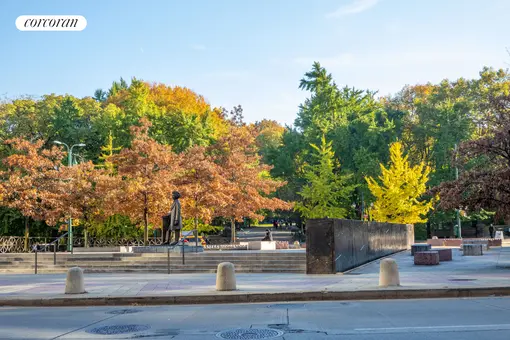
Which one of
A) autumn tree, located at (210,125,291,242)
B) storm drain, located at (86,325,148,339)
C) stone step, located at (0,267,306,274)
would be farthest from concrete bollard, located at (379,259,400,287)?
autumn tree, located at (210,125,291,242)

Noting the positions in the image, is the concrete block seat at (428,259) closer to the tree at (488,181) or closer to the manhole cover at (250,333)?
the tree at (488,181)

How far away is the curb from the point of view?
13539mm

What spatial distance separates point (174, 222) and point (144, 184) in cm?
737

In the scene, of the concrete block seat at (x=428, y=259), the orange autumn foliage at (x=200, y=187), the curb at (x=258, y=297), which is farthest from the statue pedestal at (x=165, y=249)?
the curb at (x=258, y=297)

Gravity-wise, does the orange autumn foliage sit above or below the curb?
above

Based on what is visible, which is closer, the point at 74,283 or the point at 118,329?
the point at 118,329

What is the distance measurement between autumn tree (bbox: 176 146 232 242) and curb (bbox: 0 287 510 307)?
23.7 meters

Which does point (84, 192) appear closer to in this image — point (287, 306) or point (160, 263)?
point (160, 263)

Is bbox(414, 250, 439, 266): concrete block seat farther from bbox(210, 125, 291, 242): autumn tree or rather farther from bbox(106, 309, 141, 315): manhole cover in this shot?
bbox(210, 125, 291, 242): autumn tree

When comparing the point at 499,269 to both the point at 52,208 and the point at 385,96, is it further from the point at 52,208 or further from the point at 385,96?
the point at 385,96

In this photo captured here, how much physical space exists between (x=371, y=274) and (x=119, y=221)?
31.8 metres

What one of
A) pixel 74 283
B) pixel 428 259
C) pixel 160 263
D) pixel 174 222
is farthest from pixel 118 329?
pixel 174 222

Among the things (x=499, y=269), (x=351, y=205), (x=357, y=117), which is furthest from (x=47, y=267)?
(x=357, y=117)

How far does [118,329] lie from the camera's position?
10.0m
